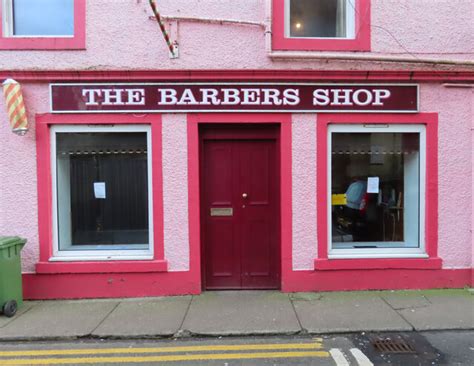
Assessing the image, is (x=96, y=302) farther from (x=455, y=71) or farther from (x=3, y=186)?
(x=455, y=71)

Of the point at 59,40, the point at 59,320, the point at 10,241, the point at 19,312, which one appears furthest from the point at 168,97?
the point at 19,312

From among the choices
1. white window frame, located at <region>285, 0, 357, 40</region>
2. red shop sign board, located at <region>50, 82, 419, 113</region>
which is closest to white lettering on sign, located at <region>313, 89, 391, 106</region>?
red shop sign board, located at <region>50, 82, 419, 113</region>

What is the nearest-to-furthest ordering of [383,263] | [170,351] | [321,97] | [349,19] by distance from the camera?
[170,351] < [321,97] < [383,263] < [349,19]

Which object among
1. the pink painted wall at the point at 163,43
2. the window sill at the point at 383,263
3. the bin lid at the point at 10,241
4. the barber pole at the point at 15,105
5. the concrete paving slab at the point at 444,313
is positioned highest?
the pink painted wall at the point at 163,43

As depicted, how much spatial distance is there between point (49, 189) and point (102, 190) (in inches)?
29.1

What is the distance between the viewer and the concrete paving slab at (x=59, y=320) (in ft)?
14.5

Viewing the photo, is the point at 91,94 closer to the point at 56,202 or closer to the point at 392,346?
the point at 56,202

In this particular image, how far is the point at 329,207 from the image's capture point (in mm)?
5816

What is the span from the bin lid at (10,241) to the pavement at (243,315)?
2.98ft

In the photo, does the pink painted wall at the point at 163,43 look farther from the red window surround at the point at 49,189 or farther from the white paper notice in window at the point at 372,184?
the white paper notice in window at the point at 372,184

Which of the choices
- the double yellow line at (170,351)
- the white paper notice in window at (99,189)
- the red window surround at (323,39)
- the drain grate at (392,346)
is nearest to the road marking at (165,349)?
the double yellow line at (170,351)

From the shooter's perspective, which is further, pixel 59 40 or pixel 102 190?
pixel 102 190

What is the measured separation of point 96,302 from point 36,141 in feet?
8.07

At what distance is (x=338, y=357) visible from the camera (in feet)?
12.7
